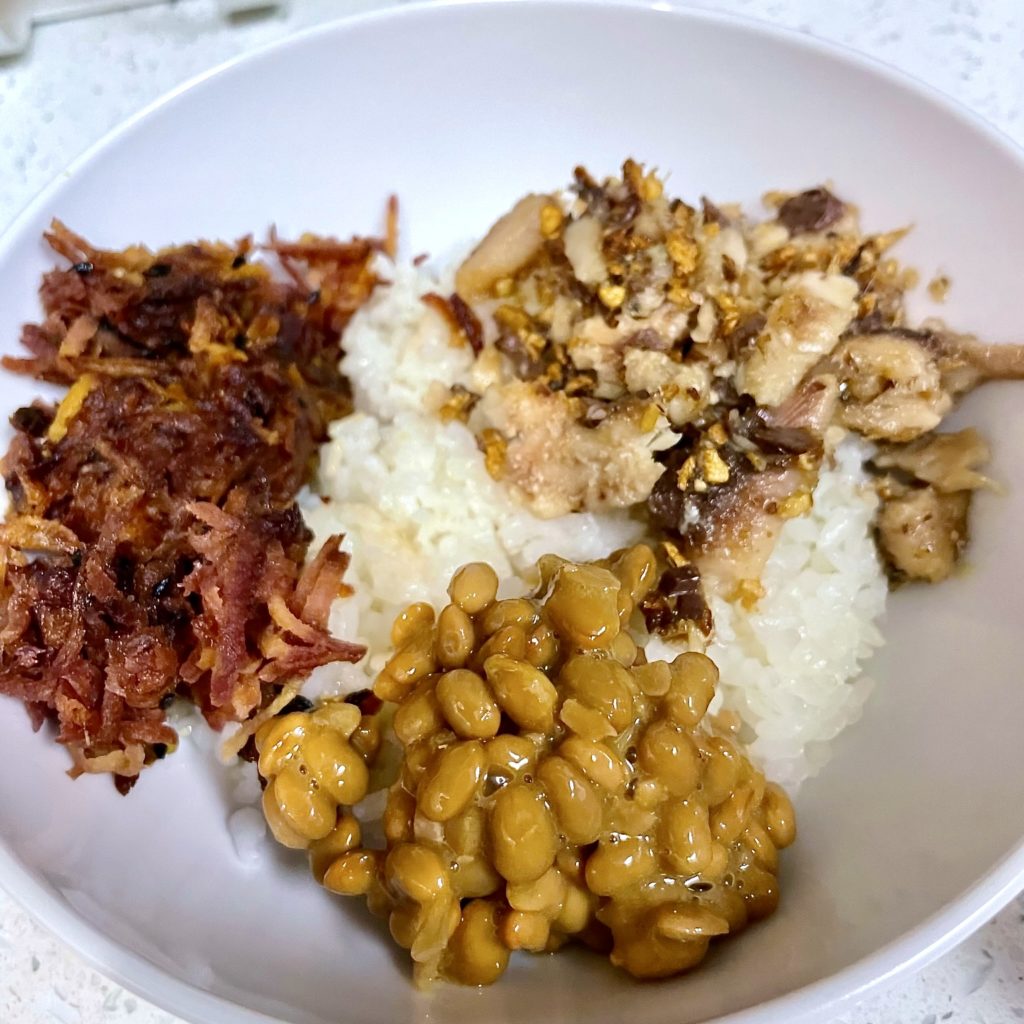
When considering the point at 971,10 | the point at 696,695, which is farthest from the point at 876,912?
the point at 971,10

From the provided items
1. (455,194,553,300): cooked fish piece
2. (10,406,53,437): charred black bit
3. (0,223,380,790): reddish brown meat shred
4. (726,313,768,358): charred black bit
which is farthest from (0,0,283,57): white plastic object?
(726,313,768,358): charred black bit

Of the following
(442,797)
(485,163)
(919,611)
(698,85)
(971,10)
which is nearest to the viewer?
(442,797)

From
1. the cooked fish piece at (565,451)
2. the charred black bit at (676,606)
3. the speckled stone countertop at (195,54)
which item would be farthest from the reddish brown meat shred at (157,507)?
the speckled stone countertop at (195,54)

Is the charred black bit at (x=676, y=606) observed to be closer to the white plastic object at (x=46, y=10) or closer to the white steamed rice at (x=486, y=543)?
the white steamed rice at (x=486, y=543)

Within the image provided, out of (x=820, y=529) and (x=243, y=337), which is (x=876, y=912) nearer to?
(x=820, y=529)

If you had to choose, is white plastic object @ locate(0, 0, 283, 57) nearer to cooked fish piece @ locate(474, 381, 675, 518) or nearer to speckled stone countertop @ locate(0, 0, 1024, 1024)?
speckled stone countertop @ locate(0, 0, 1024, 1024)
